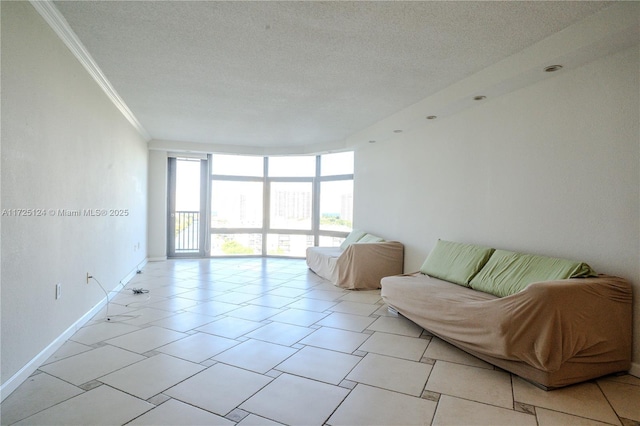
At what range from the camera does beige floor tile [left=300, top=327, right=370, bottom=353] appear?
2912 mm

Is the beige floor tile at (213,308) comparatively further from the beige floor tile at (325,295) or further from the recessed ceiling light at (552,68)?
the recessed ceiling light at (552,68)

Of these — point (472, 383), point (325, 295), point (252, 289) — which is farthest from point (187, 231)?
point (472, 383)

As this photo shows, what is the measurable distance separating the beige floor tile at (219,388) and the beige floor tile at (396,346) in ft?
3.20

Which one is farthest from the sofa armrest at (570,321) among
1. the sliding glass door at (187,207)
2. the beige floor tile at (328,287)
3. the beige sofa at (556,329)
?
the sliding glass door at (187,207)

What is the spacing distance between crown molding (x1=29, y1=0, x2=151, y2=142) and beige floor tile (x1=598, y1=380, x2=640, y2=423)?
14.1ft

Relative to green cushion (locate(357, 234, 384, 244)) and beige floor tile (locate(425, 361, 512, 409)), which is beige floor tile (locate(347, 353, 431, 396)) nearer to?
beige floor tile (locate(425, 361, 512, 409))

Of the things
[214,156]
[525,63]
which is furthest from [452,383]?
[214,156]

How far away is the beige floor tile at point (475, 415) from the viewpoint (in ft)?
6.19

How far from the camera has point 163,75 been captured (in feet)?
11.8

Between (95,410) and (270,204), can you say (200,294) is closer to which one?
(95,410)

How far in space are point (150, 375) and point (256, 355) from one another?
73 centimetres

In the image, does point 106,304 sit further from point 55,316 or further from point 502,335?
point 502,335

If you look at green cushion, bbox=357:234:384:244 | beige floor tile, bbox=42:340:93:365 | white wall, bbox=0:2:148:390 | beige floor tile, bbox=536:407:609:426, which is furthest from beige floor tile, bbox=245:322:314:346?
green cushion, bbox=357:234:384:244

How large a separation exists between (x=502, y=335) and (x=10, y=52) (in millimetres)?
3457
